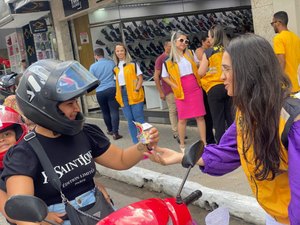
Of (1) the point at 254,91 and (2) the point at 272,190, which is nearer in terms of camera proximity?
(1) the point at 254,91

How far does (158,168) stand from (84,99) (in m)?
6.89

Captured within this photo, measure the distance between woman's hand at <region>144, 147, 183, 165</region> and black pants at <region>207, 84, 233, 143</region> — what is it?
361cm

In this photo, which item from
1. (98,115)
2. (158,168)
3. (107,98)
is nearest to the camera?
(158,168)

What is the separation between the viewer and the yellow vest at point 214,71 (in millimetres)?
5770

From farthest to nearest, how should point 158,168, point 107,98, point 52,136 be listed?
point 107,98, point 158,168, point 52,136

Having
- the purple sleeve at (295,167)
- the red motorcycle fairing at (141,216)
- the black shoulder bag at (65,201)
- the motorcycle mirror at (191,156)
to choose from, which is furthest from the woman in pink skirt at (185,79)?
the purple sleeve at (295,167)

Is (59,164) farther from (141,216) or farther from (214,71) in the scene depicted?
(214,71)

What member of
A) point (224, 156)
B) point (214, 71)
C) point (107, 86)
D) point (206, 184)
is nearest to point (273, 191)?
point (224, 156)

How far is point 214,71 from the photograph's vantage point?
19.5 ft

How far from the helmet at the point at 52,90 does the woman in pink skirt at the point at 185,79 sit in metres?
4.29

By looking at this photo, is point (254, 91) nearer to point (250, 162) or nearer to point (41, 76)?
point (250, 162)

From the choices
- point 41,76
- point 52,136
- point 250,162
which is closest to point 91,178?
point 52,136

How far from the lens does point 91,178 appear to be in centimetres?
232

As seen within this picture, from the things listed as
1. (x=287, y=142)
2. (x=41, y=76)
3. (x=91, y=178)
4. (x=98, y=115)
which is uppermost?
(x=41, y=76)
